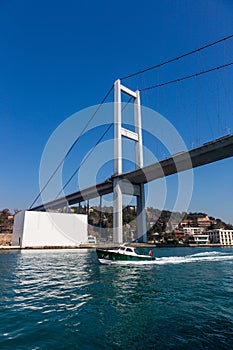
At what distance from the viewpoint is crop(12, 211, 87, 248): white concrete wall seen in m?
45.8

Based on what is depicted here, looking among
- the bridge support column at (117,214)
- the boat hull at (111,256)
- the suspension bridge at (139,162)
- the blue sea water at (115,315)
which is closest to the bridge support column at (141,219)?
the suspension bridge at (139,162)

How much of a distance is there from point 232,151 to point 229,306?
31492 millimetres

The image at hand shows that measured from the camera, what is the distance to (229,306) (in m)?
7.39

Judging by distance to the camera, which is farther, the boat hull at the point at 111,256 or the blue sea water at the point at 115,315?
the boat hull at the point at 111,256

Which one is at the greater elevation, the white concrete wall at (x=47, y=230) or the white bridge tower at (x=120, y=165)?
the white bridge tower at (x=120, y=165)

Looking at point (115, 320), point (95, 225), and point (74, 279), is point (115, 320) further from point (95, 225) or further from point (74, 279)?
point (95, 225)

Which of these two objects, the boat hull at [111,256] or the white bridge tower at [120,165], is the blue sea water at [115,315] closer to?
the boat hull at [111,256]

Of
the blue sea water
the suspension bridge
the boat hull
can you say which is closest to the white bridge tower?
the suspension bridge

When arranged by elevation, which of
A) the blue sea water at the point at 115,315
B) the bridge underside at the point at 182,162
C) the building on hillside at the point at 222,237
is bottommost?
the blue sea water at the point at 115,315

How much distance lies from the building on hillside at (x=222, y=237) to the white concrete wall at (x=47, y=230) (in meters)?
55.4

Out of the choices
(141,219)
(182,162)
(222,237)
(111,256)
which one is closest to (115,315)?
(111,256)

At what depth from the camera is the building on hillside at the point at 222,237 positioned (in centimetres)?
8662

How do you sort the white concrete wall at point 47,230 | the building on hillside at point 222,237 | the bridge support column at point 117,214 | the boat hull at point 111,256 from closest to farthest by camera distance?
the boat hull at point 111,256, the bridge support column at point 117,214, the white concrete wall at point 47,230, the building on hillside at point 222,237

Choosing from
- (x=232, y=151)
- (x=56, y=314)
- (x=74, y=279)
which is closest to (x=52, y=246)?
(x=232, y=151)
